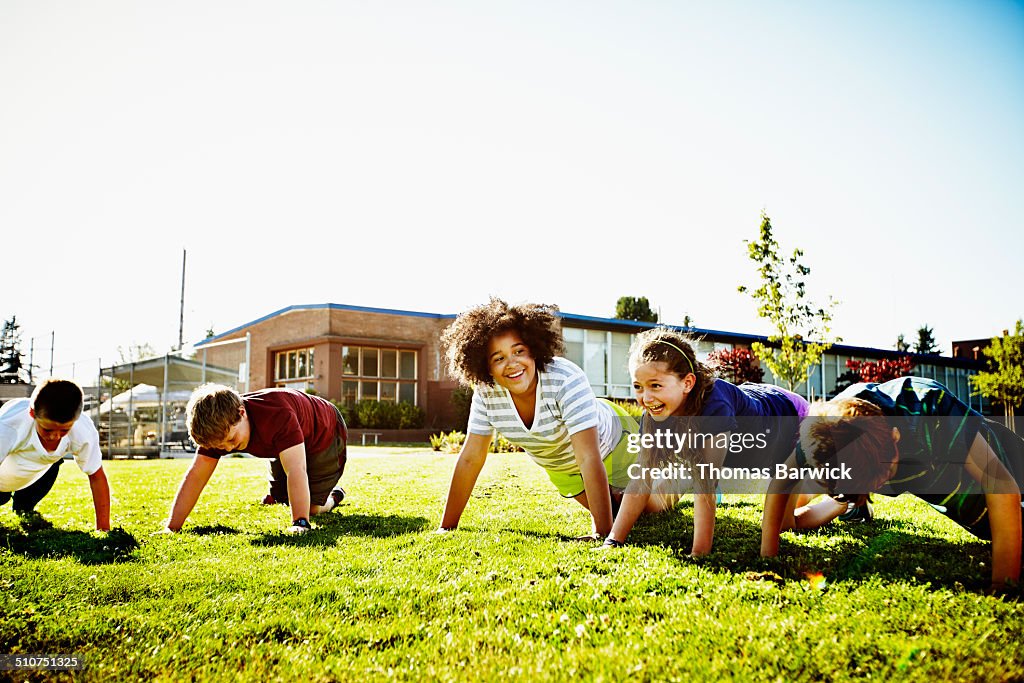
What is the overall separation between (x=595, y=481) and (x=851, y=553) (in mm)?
1470

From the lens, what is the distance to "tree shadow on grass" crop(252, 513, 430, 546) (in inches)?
176

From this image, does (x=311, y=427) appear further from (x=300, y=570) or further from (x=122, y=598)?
(x=122, y=598)

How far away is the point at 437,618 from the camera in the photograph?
9.08ft

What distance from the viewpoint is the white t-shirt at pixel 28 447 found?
5039mm

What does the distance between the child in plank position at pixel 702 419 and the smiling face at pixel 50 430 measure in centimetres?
382

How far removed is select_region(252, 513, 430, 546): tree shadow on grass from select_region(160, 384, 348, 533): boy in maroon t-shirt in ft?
0.53

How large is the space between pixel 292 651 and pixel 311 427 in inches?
134

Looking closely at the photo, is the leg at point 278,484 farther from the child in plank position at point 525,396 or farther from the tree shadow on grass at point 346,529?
the child in plank position at point 525,396

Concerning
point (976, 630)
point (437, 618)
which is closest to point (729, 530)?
point (976, 630)

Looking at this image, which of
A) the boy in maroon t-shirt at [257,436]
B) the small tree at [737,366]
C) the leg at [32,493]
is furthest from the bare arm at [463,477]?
the small tree at [737,366]

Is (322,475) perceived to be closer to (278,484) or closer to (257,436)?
(278,484)

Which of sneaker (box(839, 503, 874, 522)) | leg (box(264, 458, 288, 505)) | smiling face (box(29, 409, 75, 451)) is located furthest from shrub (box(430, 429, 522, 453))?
smiling face (box(29, 409, 75, 451))

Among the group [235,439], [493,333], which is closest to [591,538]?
[493,333]

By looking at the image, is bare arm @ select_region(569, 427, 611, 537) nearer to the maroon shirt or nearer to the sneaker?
the sneaker
